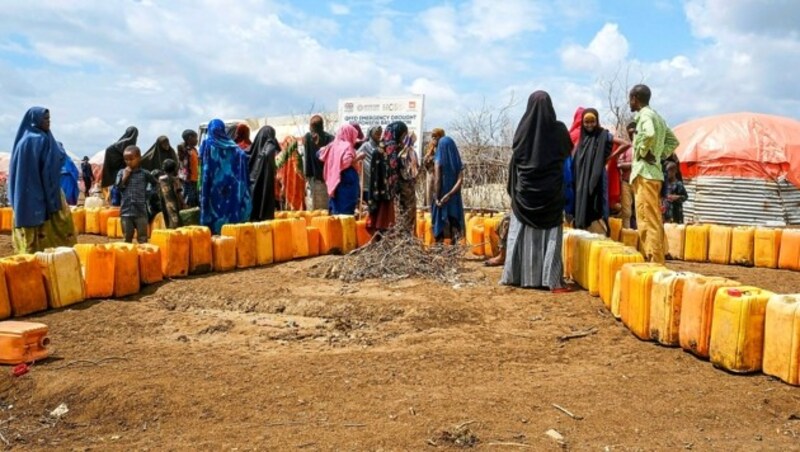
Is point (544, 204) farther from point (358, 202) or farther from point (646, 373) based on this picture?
point (358, 202)

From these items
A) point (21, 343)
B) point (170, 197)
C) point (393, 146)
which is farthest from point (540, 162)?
point (170, 197)

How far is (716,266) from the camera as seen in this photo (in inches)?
365

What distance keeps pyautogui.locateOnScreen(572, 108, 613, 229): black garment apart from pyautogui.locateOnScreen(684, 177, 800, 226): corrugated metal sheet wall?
1010 cm

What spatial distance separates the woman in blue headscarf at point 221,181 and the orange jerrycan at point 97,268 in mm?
2797

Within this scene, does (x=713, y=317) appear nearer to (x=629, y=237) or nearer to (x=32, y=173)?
(x=629, y=237)

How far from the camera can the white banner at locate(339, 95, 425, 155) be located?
15.0 m

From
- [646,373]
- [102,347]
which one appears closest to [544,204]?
[646,373]

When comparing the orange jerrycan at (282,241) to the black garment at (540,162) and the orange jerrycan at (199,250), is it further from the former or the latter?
the black garment at (540,162)

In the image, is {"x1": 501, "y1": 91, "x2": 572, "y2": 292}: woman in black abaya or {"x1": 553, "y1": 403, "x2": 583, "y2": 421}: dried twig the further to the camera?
{"x1": 501, "y1": 91, "x2": 572, "y2": 292}: woman in black abaya

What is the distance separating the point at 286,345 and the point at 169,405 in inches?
54.5

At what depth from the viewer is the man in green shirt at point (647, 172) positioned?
706 centimetres

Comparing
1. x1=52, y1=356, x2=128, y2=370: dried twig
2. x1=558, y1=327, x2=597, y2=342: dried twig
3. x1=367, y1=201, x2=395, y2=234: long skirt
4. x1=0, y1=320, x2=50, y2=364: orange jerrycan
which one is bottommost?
x1=52, y1=356, x2=128, y2=370: dried twig

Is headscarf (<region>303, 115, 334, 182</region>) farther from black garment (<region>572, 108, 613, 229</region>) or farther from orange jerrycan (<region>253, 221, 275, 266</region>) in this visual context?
black garment (<region>572, 108, 613, 229</region>)

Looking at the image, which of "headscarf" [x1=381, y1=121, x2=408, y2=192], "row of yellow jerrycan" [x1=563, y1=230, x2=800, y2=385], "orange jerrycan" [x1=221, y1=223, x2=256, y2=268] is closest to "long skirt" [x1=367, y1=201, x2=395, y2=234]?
"headscarf" [x1=381, y1=121, x2=408, y2=192]
